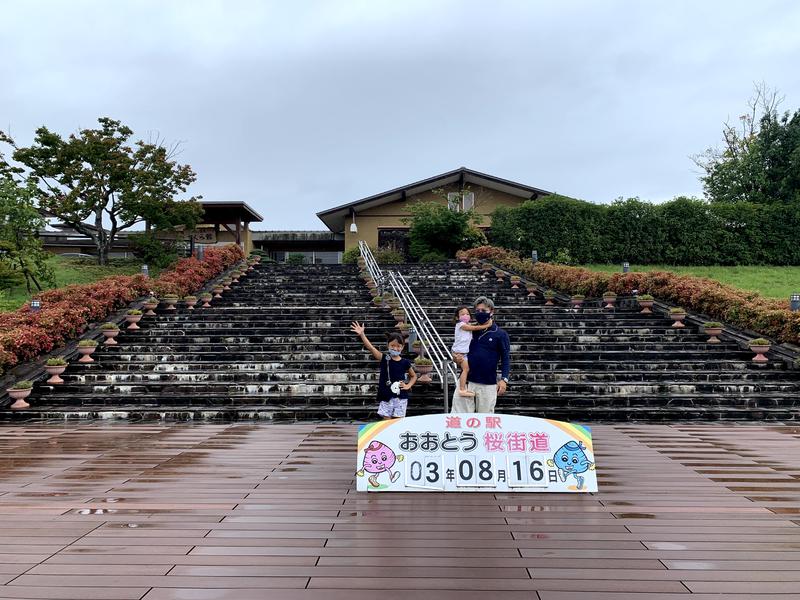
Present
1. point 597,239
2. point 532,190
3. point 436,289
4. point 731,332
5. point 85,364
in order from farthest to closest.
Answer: point 532,190, point 597,239, point 436,289, point 731,332, point 85,364

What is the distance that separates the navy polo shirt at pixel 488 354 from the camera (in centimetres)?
545

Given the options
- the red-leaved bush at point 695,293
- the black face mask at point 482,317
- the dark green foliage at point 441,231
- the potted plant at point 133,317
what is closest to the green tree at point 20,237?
the potted plant at point 133,317

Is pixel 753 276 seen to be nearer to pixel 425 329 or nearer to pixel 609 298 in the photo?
pixel 609 298

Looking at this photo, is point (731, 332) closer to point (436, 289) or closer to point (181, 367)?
point (436, 289)

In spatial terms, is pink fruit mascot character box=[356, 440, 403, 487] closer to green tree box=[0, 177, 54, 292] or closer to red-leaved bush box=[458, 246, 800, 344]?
red-leaved bush box=[458, 246, 800, 344]

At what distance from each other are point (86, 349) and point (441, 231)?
49.6 feet

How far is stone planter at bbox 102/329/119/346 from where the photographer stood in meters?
11.1

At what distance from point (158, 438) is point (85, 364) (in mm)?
4038

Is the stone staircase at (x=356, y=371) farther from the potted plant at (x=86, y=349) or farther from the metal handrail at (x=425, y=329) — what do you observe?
the metal handrail at (x=425, y=329)

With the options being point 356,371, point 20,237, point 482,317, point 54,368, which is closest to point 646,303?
point 356,371

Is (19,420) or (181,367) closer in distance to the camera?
(19,420)

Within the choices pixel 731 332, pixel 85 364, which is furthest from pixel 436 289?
pixel 85 364

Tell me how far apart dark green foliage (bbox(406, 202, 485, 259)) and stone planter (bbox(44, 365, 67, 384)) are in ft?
51.3

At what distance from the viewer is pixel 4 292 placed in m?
14.8
